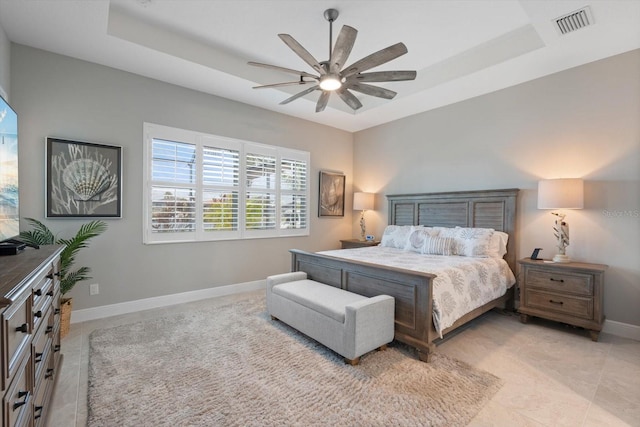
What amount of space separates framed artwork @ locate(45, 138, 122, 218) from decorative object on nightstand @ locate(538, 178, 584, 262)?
4.87m

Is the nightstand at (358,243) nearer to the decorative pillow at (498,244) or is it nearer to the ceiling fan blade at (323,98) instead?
the decorative pillow at (498,244)

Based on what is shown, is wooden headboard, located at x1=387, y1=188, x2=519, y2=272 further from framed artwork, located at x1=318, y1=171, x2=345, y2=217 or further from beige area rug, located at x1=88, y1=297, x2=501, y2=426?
beige area rug, located at x1=88, y1=297, x2=501, y2=426

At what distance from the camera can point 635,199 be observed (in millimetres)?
3020

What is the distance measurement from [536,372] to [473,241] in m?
1.65

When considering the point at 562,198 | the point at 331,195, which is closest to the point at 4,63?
the point at 331,195

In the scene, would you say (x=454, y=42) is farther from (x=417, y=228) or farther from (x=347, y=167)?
(x=347, y=167)

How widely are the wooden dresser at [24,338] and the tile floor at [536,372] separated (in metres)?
0.51

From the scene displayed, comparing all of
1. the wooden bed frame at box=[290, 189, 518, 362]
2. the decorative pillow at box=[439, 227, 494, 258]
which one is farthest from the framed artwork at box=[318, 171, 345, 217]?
the decorative pillow at box=[439, 227, 494, 258]

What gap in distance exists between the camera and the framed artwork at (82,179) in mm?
3111

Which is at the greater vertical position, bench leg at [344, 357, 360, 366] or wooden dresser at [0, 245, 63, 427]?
wooden dresser at [0, 245, 63, 427]

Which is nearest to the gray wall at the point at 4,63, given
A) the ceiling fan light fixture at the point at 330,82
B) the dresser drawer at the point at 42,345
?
the dresser drawer at the point at 42,345

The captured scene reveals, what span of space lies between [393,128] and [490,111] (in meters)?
1.64

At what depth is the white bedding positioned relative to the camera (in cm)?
256

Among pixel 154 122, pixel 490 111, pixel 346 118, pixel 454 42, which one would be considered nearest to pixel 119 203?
pixel 154 122
